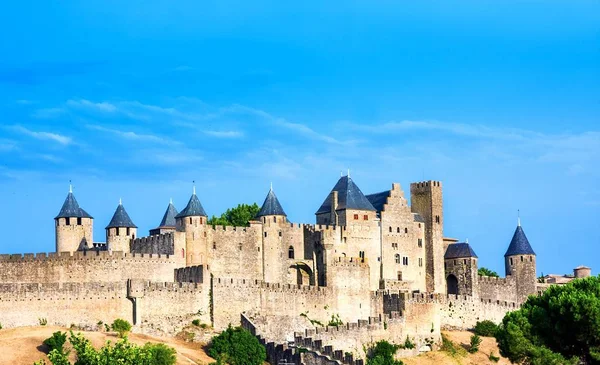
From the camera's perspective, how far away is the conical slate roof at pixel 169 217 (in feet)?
335

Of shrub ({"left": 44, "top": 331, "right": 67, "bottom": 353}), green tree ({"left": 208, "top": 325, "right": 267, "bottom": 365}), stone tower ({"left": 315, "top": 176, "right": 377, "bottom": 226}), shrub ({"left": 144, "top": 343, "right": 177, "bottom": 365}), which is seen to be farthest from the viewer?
stone tower ({"left": 315, "top": 176, "right": 377, "bottom": 226})

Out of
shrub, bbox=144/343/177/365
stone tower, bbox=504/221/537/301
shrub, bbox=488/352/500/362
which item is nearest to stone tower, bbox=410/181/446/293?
stone tower, bbox=504/221/537/301

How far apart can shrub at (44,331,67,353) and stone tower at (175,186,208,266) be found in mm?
15789

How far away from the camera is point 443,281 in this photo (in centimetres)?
10638

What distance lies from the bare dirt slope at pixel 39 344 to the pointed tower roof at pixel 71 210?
1461 cm

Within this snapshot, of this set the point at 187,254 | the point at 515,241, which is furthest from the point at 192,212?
the point at 515,241

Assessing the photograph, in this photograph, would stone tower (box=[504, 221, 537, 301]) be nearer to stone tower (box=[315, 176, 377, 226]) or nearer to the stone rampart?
stone tower (box=[315, 176, 377, 226])

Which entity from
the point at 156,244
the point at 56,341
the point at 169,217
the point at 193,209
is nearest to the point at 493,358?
the point at 193,209

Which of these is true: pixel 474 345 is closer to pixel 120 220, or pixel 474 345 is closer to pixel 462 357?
pixel 462 357

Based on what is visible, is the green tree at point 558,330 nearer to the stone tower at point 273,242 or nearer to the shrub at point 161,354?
the shrub at point 161,354

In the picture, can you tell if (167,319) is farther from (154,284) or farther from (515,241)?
(515,241)

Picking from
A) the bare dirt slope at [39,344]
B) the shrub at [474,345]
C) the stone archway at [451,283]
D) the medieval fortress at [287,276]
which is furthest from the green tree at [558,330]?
the stone archway at [451,283]

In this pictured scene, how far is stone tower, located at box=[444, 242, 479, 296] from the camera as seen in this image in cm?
10625

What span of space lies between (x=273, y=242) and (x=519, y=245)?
21.6 meters
